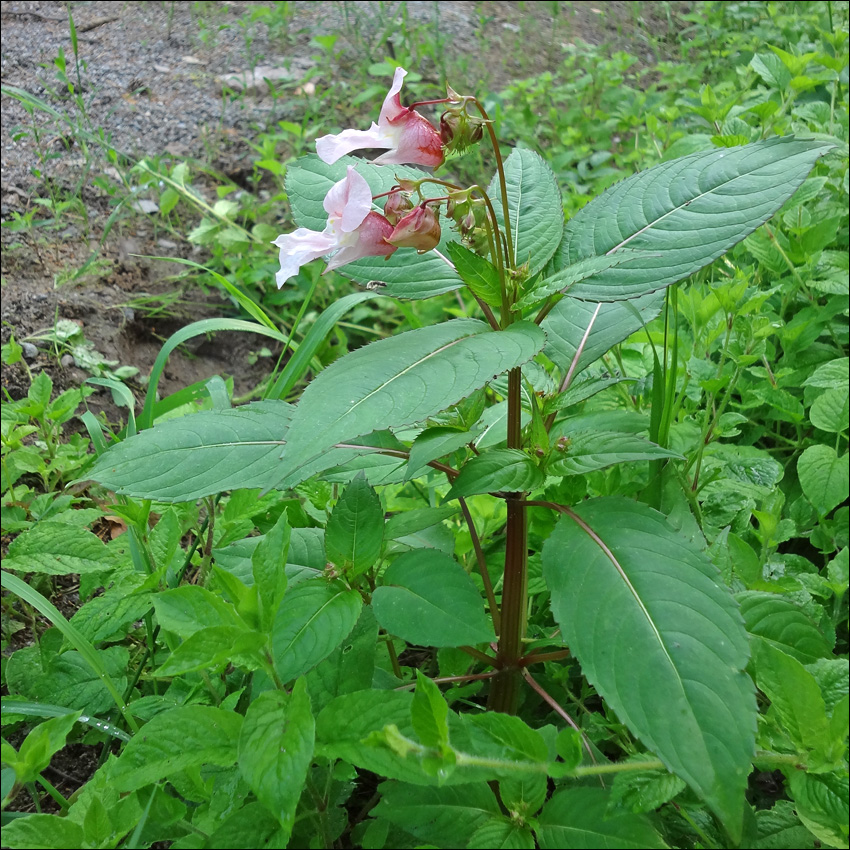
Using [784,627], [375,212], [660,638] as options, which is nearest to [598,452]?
[660,638]

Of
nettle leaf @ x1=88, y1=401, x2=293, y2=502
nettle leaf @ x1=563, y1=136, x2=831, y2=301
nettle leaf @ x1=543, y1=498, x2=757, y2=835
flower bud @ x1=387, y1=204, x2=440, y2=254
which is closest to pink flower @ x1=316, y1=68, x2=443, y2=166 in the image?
flower bud @ x1=387, y1=204, x2=440, y2=254

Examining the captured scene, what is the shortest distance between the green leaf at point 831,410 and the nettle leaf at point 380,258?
1.04 m

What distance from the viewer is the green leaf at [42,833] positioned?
88 cm

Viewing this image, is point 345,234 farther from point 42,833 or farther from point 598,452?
point 42,833

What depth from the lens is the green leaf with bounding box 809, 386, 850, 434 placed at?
1.68 m

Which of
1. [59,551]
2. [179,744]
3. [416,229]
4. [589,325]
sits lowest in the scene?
[59,551]

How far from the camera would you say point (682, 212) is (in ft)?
3.86

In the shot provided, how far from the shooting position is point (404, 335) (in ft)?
3.51

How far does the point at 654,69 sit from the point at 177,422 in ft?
15.6

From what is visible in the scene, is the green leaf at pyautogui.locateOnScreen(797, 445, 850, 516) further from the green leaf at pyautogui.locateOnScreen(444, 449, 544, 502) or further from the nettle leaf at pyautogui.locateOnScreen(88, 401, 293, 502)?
the nettle leaf at pyautogui.locateOnScreen(88, 401, 293, 502)

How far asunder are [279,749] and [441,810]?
0.27m

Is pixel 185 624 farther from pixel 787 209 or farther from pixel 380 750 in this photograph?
pixel 787 209

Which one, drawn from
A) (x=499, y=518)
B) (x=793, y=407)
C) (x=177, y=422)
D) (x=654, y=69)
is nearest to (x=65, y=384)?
(x=177, y=422)

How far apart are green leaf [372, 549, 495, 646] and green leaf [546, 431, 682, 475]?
0.23 metres
